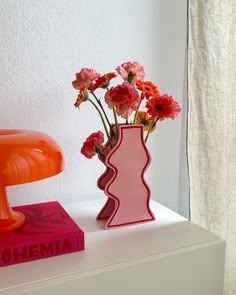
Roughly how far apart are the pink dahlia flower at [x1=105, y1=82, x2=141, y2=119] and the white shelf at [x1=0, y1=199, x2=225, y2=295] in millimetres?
324

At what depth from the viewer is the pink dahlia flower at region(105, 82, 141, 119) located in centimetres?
84

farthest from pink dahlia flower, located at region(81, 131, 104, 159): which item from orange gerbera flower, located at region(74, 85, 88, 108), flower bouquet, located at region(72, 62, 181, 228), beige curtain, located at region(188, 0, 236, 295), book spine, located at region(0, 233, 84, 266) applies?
beige curtain, located at region(188, 0, 236, 295)

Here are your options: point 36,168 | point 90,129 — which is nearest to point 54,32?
point 90,129

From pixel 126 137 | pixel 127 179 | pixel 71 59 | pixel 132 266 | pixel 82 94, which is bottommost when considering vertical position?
pixel 132 266

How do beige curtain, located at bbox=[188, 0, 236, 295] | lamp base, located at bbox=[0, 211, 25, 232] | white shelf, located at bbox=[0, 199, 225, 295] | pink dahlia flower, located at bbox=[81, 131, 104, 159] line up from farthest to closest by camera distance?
1. beige curtain, located at bbox=[188, 0, 236, 295]
2. pink dahlia flower, located at bbox=[81, 131, 104, 159]
3. lamp base, located at bbox=[0, 211, 25, 232]
4. white shelf, located at bbox=[0, 199, 225, 295]

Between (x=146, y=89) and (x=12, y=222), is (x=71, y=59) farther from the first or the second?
(x=12, y=222)

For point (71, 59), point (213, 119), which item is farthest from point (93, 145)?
point (213, 119)

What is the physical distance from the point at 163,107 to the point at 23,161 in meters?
0.37

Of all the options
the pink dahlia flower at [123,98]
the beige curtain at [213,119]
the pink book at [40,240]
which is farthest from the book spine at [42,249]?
the beige curtain at [213,119]

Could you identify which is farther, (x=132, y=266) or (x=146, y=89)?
(x=146, y=89)

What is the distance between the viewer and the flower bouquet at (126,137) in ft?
A: 2.86

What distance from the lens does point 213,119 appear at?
1221 mm

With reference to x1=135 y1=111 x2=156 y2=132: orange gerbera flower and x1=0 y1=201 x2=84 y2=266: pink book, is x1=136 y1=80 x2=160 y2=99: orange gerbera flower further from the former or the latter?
x1=0 y1=201 x2=84 y2=266: pink book

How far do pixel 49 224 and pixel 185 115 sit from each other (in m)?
0.69
